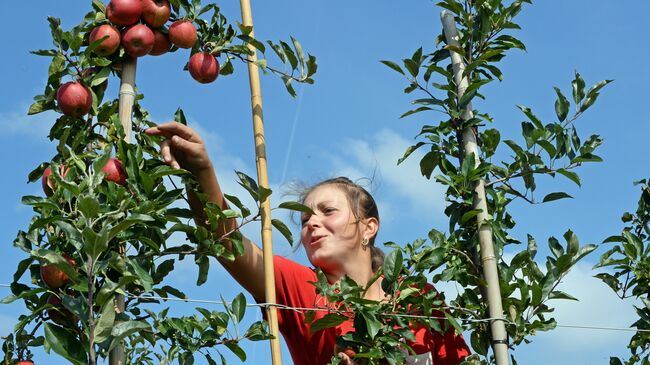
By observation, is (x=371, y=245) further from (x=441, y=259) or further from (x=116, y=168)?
(x=116, y=168)

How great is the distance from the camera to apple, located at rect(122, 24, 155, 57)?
2203 mm

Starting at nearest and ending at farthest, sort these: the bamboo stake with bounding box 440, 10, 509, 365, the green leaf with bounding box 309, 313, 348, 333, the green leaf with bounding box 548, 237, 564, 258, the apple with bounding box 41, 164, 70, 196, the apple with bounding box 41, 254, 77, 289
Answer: the apple with bounding box 41, 254, 77, 289 → the apple with bounding box 41, 164, 70, 196 → the green leaf with bounding box 309, 313, 348, 333 → the bamboo stake with bounding box 440, 10, 509, 365 → the green leaf with bounding box 548, 237, 564, 258

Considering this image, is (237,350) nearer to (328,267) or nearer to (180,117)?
(180,117)

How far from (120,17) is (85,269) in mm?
694

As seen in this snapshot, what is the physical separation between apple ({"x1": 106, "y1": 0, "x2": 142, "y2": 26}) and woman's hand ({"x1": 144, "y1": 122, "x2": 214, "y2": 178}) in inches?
10.4

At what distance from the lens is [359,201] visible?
293cm

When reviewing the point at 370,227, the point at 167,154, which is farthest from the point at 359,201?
the point at 167,154

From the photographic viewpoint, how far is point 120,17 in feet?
7.28

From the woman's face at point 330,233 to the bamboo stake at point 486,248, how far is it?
16.0 inches

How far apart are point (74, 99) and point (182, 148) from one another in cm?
26

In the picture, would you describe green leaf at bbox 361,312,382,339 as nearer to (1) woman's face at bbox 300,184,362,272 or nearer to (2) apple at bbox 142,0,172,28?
(1) woman's face at bbox 300,184,362,272

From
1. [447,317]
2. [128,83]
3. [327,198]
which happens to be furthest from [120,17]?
[447,317]

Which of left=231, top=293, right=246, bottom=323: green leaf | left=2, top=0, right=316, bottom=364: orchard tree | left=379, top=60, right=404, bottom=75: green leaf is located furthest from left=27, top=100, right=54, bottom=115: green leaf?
left=379, top=60, right=404, bottom=75: green leaf

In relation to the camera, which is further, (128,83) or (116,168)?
(128,83)
